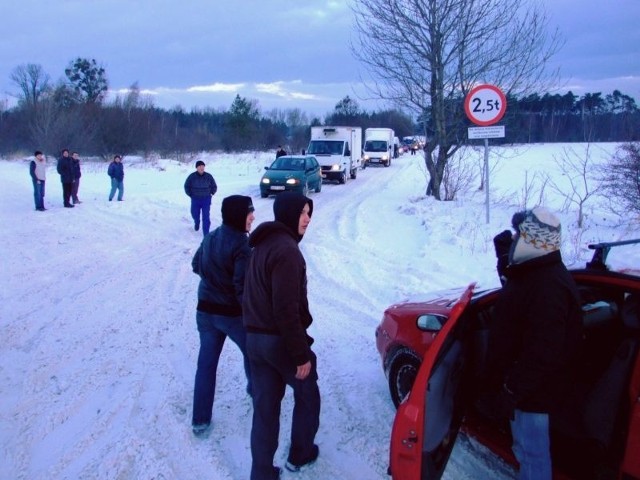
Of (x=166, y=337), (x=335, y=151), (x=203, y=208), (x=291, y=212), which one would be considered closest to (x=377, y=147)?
(x=335, y=151)

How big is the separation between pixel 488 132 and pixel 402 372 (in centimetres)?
736

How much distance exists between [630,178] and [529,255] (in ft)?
34.2

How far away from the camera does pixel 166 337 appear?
233 inches

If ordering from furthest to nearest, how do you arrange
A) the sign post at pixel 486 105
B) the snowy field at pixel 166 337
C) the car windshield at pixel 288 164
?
the car windshield at pixel 288 164 → the sign post at pixel 486 105 → the snowy field at pixel 166 337

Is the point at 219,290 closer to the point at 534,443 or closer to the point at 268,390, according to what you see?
the point at 268,390

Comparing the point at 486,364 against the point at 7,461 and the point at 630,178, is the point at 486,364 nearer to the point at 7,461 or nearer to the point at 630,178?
the point at 7,461

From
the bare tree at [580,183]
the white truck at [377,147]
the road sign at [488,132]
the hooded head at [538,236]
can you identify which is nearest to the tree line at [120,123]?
the white truck at [377,147]

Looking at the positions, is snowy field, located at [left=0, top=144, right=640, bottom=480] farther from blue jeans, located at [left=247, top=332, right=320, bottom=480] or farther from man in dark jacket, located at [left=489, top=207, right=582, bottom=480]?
man in dark jacket, located at [left=489, top=207, right=582, bottom=480]

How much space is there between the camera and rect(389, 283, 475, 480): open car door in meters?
2.45

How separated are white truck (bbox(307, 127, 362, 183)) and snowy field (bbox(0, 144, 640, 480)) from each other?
11.8 meters

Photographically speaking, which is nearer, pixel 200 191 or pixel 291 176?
pixel 200 191

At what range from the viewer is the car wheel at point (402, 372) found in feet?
13.4

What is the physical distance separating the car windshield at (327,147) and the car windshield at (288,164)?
242 inches

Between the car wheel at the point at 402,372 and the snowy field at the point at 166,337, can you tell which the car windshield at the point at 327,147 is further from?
the car wheel at the point at 402,372
